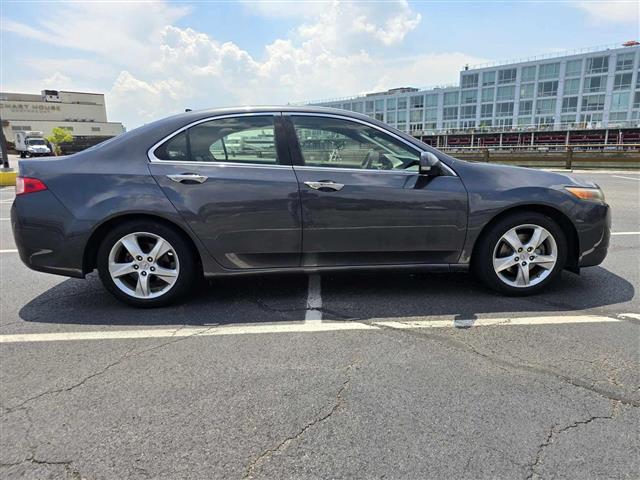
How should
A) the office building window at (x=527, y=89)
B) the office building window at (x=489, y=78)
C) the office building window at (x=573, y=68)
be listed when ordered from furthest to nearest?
the office building window at (x=489, y=78), the office building window at (x=527, y=89), the office building window at (x=573, y=68)

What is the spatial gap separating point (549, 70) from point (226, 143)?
3510 inches

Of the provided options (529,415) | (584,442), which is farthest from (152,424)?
(584,442)

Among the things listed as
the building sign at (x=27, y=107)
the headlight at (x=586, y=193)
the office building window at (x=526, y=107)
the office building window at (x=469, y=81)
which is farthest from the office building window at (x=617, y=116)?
the building sign at (x=27, y=107)

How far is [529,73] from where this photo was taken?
79.2 metres

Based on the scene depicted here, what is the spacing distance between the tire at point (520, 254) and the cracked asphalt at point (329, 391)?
0.16 meters

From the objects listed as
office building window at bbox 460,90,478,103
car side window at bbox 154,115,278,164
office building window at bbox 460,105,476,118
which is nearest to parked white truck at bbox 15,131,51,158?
car side window at bbox 154,115,278,164

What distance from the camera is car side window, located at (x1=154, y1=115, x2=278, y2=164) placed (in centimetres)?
380

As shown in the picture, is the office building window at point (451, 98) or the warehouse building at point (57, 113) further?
the warehouse building at point (57, 113)

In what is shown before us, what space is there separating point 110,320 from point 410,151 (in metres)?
2.91

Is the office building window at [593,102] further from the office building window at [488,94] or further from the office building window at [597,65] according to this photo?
the office building window at [488,94]

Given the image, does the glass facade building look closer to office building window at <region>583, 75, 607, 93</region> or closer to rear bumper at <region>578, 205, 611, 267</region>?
office building window at <region>583, 75, 607, 93</region>

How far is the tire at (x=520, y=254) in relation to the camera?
3906mm

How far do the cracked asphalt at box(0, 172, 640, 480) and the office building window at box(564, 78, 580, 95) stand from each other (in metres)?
86.6

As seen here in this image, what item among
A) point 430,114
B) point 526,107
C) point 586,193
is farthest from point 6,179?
point 430,114
